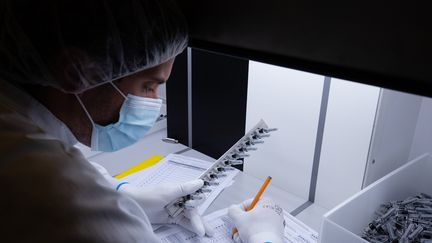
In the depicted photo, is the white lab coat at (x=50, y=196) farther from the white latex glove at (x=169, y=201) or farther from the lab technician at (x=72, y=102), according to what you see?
the white latex glove at (x=169, y=201)

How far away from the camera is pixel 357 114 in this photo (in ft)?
3.38

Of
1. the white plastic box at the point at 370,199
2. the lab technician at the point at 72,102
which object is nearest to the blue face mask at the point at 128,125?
the lab technician at the point at 72,102

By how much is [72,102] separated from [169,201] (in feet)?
1.72

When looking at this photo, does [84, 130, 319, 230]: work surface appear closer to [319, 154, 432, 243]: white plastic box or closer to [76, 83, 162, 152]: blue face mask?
[319, 154, 432, 243]: white plastic box

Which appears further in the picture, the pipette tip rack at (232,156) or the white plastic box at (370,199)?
the pipette tip rack at (232,156)

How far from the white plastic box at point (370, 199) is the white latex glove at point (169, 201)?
382 millimetres

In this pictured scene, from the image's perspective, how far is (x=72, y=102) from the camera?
705 mm

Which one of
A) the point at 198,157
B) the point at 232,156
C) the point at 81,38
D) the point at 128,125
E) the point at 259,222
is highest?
the point at 81,38

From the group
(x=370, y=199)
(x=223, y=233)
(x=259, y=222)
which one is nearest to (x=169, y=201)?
(x=223, y=233)

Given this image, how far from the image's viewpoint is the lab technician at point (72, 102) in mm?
434

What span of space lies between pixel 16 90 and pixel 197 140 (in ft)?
3.60

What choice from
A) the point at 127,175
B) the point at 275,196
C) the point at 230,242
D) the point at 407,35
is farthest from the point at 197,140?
the point at 407,35

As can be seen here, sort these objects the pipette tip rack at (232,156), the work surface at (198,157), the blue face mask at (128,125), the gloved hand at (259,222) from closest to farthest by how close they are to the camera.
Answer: the blue face mask at (128,125), the gloved hand at (259,222), the pipette tip rack at (232,156), the work surface at (198,157)

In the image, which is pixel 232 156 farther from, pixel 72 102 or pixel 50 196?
pixel 50 196
